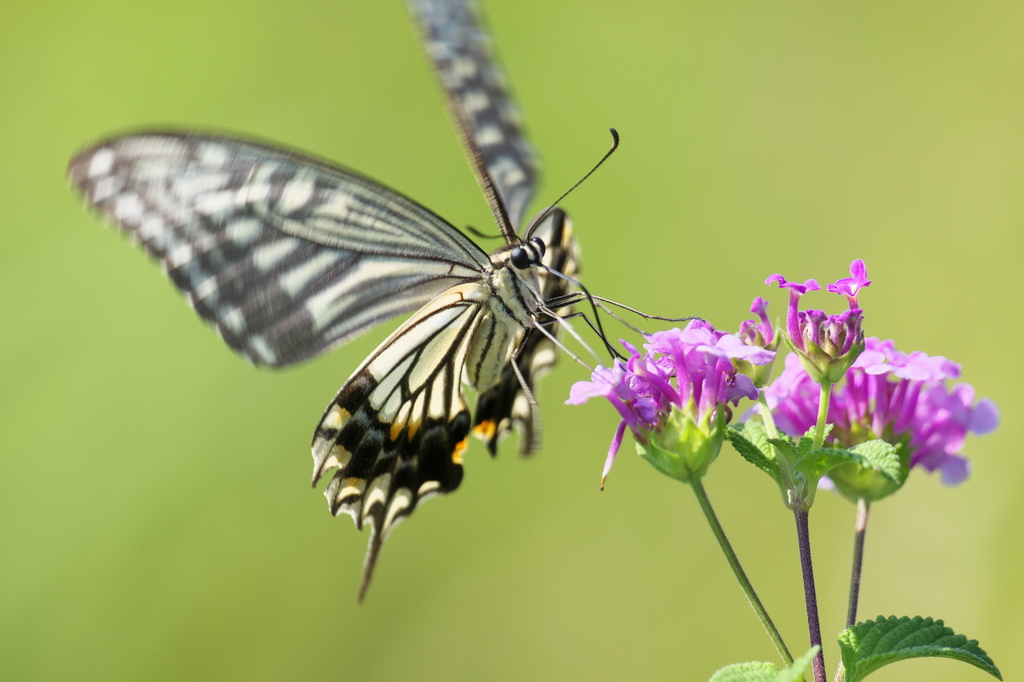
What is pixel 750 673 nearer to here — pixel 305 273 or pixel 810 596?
pixel 810 596

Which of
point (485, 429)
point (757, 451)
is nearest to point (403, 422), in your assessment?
point (485, 429)

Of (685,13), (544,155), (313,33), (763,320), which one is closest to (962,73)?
(685,13)

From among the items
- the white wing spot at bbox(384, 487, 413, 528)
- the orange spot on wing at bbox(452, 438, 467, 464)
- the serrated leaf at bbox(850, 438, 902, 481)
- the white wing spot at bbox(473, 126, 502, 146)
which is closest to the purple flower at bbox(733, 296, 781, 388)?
the serrated leaf at bbox(850, 438, 902, 481)

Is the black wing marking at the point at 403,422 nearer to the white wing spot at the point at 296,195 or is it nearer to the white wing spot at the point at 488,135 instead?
the white wing spot at the point at 296,195

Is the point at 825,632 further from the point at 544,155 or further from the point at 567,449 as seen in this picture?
the point at 544,155

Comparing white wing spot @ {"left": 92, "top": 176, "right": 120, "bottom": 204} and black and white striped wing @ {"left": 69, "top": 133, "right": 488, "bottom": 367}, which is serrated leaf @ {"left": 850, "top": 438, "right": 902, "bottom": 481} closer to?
black and white striped wing @ {"left": 69, "top": 133, "right": 488, "bottom": 367}

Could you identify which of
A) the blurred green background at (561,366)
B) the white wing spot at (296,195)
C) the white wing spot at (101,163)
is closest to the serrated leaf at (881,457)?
the white wing spot at (296,195)
